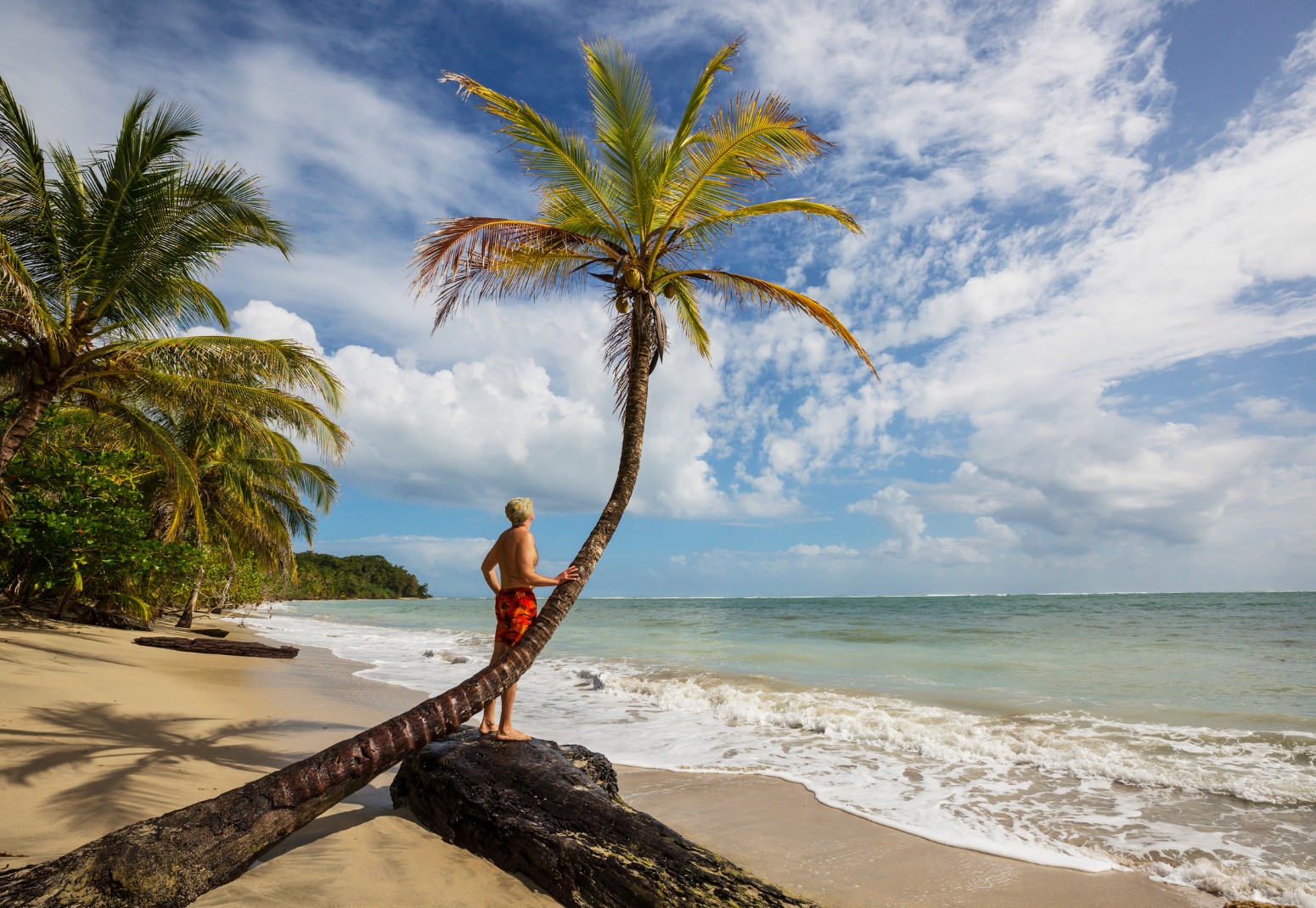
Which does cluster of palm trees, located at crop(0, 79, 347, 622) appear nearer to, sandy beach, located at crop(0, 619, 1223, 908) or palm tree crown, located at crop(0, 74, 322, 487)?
palm tree crown, located at crop(0, 74, 322, 487)

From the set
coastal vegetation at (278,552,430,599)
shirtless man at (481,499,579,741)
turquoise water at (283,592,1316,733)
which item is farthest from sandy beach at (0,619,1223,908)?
coastal vegetation at (278,552,430,599)

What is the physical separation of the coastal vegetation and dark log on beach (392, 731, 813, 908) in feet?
244

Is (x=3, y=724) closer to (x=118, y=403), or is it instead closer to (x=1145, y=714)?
(x=118, y=403)

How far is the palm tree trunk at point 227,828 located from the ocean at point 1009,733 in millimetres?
3439

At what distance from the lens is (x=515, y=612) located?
5.15 m

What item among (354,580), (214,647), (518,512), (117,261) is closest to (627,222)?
(518,512)

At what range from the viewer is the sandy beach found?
3.55 metres

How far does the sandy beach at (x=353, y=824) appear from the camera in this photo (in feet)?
11.6

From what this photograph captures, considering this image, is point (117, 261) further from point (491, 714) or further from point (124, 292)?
point (491, 714)

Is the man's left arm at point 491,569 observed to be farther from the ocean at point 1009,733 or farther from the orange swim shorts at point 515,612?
the ocean at point 1009,733

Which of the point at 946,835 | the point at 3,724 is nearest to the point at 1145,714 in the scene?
the point at 946,835

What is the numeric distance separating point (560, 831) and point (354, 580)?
95239mm

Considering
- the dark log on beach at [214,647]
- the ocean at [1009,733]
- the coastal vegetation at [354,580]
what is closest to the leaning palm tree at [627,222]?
the ocean at [1009,733]

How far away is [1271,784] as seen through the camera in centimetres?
634
